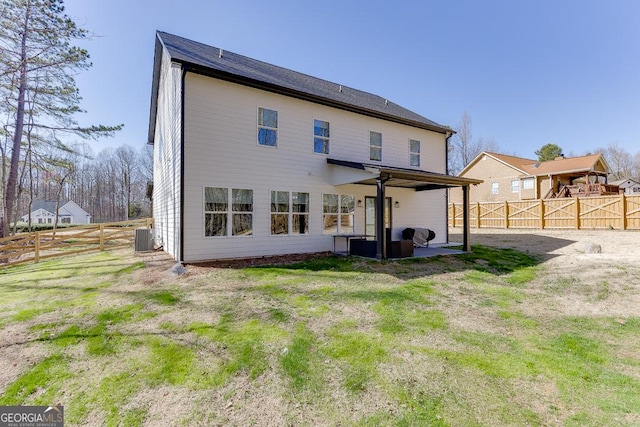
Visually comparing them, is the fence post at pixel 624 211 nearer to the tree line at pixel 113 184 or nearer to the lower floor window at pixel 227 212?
the lower floor window at pixel 227 212

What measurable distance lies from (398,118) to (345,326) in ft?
34.0

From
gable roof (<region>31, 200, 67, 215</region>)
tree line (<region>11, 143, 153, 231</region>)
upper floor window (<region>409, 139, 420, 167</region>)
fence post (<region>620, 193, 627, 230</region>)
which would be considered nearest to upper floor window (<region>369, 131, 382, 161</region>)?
upper floor window (<region>409, 139, 420, 167</region>)

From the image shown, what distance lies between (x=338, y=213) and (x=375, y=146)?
11.1 feet

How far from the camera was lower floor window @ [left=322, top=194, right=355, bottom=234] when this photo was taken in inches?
429

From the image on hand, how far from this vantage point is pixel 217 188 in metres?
8.84

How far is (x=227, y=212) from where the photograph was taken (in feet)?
29.5

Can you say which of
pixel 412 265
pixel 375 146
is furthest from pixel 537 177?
pixel 412 265

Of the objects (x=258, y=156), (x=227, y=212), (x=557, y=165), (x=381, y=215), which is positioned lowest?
(x=381, y=215)

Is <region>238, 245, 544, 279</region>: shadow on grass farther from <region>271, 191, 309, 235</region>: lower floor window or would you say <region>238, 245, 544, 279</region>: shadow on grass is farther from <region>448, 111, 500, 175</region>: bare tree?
<region>448, 111, 500, 175</region>: bare tree

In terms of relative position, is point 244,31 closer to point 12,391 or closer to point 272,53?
point 272,53

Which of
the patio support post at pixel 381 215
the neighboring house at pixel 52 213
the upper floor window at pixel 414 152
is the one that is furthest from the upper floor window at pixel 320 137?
the neighboring house at pixel 52 213

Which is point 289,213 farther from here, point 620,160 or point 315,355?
point 620,160

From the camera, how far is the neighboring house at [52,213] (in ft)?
157

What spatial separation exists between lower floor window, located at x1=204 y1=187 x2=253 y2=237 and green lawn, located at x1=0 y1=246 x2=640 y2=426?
2559mm
